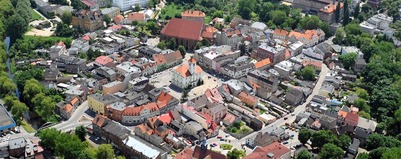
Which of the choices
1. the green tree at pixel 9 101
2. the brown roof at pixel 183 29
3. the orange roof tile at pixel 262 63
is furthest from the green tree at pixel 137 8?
the green tree at pixel 9 101

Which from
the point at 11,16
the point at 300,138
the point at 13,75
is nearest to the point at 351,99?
the point at 300,138

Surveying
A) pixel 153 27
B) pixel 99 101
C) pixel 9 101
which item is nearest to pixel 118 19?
pixel 153 27

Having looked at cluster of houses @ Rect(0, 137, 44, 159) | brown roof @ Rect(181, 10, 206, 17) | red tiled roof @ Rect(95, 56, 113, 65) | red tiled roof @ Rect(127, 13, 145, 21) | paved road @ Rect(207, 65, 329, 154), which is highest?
brown roof @ Rect(181, 10, 206, 17)

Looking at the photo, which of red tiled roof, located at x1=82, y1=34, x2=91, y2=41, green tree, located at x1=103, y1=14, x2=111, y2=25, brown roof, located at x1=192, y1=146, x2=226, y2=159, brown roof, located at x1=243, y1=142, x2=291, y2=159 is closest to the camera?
brown roof, located at x1=192, y1=146, x2=226, y2=159

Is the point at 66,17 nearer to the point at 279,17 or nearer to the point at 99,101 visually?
the point at 99,101

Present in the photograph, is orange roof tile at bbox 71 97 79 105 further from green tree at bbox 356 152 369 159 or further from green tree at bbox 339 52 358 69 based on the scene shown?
green tree at bbox 339 52 358 69

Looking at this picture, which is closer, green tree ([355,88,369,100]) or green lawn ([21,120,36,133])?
green lawn ([21,120,36,133])

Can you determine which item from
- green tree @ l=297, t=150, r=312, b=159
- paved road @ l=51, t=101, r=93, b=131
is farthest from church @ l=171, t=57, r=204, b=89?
green tree @ l=297, t=150, r=312, b=159
